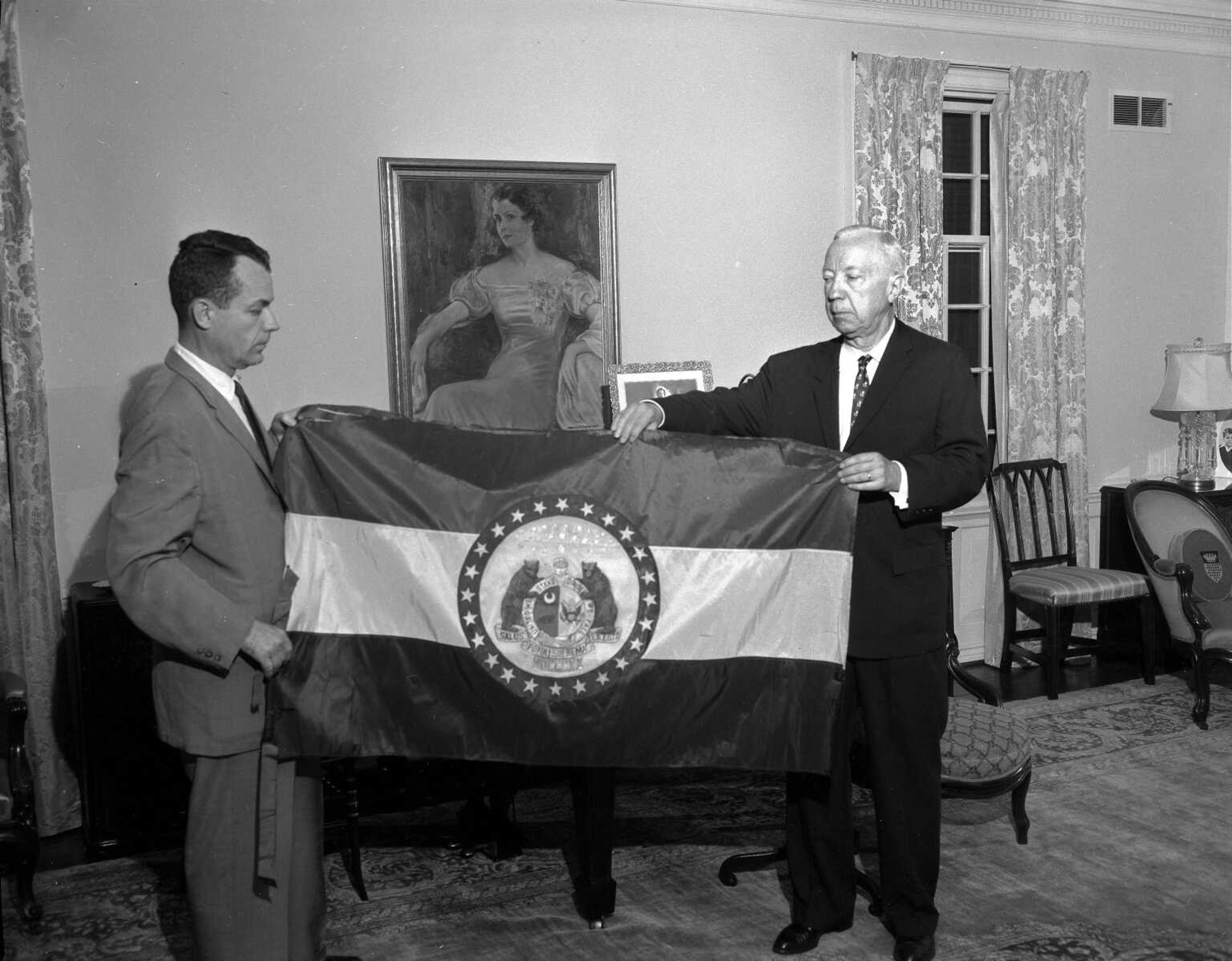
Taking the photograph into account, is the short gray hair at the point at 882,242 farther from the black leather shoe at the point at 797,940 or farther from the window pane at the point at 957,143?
the window pane at the point at 957,143

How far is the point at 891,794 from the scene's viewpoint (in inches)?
118

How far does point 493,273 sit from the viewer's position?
490 cm

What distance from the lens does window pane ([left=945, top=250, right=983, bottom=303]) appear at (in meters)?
6.19

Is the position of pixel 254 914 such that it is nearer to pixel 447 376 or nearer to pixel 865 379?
pixel 865 379

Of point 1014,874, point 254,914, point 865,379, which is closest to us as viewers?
point 254,914

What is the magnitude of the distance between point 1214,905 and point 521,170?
11.6 ft

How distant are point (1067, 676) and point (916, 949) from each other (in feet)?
10.7

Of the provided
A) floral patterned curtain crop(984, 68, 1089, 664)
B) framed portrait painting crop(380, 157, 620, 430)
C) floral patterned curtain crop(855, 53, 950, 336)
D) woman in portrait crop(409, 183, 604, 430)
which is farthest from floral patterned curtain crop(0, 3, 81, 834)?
floral patterned curtain crop(984, 68, 1089, 664)

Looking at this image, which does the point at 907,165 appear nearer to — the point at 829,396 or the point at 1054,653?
the point at 1054,653

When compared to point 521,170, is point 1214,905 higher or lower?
lower

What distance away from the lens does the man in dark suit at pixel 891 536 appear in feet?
9.51

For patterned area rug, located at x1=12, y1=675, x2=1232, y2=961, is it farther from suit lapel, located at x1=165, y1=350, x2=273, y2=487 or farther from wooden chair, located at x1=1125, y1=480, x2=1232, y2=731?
suit lapel, located at x1=165, y1=350, x2=273, y2=487

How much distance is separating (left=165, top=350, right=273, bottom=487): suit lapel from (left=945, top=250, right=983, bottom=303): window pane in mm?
4512

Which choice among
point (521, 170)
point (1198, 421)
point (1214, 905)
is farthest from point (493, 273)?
point (1198, 421)
